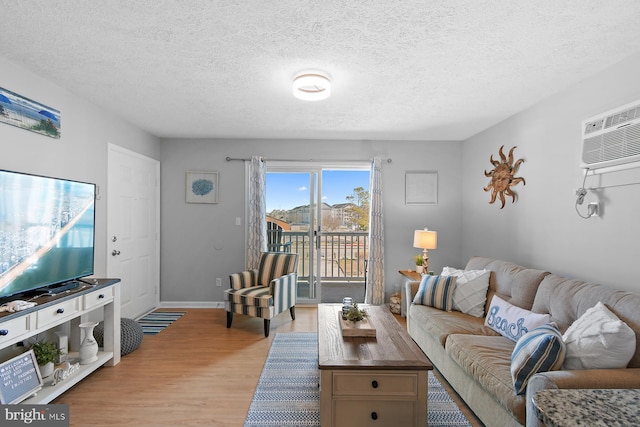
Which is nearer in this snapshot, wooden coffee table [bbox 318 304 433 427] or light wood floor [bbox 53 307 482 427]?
wooden coffee table [bbox 318 304 433 427]

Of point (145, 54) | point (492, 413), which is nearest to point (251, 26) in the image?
point (145, 54)

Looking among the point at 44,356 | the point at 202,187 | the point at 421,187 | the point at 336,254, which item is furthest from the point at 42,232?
the point at 421,187

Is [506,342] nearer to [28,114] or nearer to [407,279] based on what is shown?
[407,279]

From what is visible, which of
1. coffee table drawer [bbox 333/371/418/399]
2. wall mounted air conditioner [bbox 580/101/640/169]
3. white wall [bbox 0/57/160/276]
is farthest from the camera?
white wall [bbox 0/57/160/276]

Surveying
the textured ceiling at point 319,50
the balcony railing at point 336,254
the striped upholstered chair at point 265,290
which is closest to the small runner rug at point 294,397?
A: the striped upholstered chair at point 265,290

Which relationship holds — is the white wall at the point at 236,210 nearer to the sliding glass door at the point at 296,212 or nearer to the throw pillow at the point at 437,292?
the sliding glass door at the point at 296,212

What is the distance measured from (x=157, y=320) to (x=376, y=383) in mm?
3167

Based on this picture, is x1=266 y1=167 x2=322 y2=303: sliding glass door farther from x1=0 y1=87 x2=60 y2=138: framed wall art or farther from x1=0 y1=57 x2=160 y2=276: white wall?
x1=0 y1=87 x2=60 y2=138: framed wall art

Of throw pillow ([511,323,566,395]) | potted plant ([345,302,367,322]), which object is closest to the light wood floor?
throw pillow ([511,323,566,395])

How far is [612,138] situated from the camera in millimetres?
2264

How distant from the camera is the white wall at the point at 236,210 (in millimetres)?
4559

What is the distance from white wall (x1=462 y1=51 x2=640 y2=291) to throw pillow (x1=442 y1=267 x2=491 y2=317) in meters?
0.58

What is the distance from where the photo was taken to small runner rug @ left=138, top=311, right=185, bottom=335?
12.0 ft

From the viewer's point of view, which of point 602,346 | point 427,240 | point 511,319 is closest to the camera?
point 602,346
